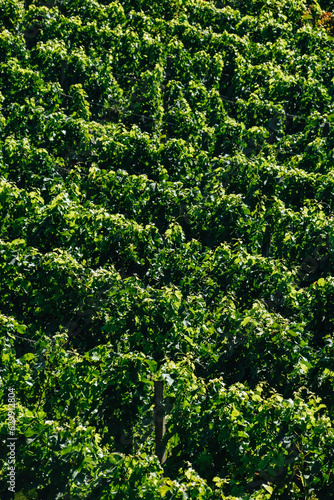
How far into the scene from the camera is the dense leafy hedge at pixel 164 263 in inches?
214

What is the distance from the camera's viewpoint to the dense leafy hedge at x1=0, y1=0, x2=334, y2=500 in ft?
17.9

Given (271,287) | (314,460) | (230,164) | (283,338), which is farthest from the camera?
(230,164)

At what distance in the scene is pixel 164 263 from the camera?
7402 mm

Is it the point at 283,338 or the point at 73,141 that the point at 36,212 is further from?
the point at 283,338

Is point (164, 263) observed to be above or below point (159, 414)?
above

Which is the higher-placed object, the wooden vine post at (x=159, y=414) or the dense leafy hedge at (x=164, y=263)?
the dense leafy hedge at (x=164, y=263)

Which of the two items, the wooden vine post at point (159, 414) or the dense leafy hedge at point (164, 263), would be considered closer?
the dense leafy hedge at point (164, 263)

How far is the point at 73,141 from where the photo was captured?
30.8 ft

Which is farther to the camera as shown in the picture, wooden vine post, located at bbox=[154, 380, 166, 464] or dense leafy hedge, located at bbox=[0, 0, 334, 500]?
wooden vine post, located at bbox=[154, 380, 166, 464]

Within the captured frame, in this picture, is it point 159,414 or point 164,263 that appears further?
point 164,263

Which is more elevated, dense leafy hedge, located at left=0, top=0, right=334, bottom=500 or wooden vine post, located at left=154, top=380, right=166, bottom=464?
dense leafy hedge, located at left=0, top=0, right=334, bottom=500

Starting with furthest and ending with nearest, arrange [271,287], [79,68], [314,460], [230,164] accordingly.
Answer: [79,68] → [230,164] → [271,287] → [314,460]

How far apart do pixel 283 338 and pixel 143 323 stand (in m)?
1.40

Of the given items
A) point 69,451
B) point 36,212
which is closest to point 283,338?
point 69,451
